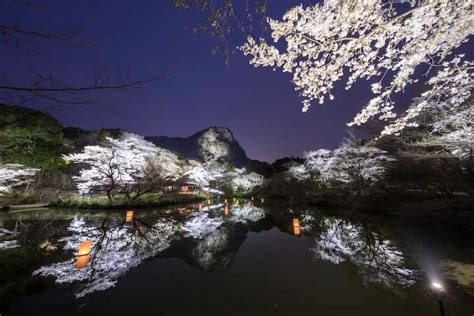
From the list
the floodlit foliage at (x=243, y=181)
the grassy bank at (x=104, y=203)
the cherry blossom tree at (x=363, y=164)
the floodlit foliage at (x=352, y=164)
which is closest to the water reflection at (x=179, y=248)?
the grassy bank at (x=104, y=203)

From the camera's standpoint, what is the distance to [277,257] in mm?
8000

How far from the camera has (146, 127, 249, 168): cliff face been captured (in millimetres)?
56225

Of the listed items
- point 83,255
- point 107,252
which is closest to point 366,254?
point 107,252

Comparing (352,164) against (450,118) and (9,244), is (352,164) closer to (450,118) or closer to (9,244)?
(450,118)

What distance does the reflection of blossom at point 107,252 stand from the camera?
18.9 feet

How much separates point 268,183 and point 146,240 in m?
Answer: 29.7

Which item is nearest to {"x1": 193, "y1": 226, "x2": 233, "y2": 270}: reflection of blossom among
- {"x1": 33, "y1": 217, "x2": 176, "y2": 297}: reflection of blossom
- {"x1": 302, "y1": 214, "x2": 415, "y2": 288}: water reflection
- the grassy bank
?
{"x1": 33, "y1": 217, "x2": 176, "y2": 297}: reflection of blossom

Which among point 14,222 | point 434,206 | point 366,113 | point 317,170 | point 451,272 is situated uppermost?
point 317,170

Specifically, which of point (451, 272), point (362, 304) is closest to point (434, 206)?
point (451, 272)

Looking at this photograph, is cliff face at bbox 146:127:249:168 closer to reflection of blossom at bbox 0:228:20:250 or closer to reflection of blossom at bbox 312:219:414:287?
reflection of blossom at bbox 0:228:20:250

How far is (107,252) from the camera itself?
7652 millimetres

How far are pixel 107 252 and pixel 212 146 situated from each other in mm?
49974

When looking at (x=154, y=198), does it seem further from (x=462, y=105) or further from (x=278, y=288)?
(x=462, y=105)

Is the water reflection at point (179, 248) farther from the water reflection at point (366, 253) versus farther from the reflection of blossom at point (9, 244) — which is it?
the reflection of blossom at point (9, 244)
